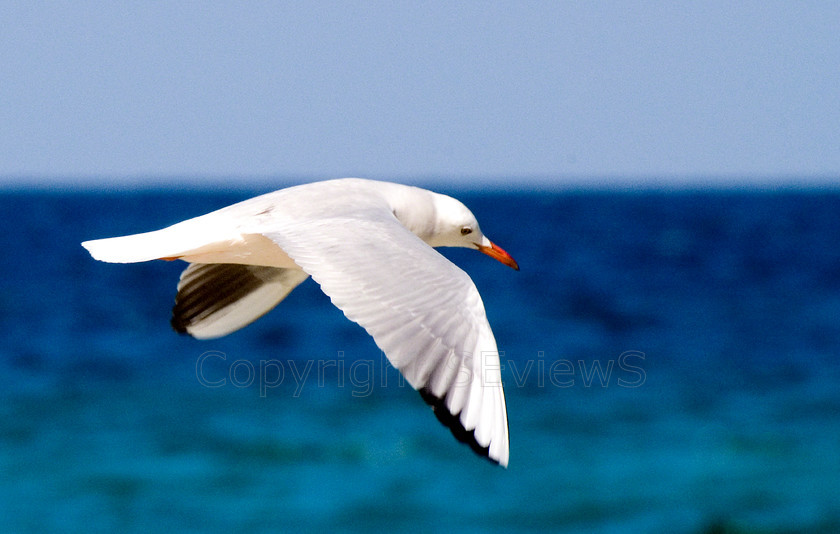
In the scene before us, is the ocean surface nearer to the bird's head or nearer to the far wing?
the bird's head

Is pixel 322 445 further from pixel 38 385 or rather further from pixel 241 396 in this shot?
pixel 38 385

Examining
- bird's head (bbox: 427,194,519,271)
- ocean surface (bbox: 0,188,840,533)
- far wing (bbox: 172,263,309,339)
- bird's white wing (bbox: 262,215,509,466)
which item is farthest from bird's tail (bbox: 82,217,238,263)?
ocean surface (bbox: 0,188,840,533)

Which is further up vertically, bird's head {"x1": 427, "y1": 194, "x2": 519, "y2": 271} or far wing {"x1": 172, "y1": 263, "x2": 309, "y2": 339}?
bird's head {"x1": 427, "y1": 194, "x2": 519, "y2": 271}

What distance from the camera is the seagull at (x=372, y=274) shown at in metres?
3.71

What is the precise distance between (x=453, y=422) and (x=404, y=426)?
9.81 m

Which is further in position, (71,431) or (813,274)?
(813,274)

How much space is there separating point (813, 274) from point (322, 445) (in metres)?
21.8

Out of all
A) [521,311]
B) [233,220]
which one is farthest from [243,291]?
[521,311]

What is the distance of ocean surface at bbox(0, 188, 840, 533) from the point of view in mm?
11164

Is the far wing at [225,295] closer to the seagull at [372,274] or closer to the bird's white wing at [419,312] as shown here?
the seagull at [372,274]

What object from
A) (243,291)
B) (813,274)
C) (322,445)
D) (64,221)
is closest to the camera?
(243,291)

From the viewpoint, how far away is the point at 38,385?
15406 millimetres

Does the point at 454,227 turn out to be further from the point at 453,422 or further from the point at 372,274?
the point at 453,422

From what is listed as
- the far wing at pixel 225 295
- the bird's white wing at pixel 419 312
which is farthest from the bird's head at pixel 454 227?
the bird's white wing at pixel 419 312
